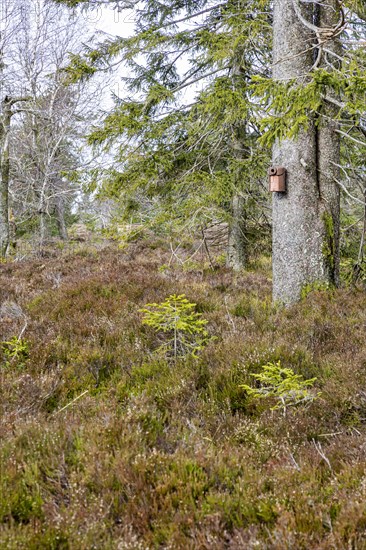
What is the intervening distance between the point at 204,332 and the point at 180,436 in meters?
1.82

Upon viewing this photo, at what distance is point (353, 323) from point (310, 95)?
286 cm

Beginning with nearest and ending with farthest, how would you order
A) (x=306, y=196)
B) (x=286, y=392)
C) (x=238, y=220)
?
1. (x=286, y=392)
2. (x=306, y=196)
3. (x=238, y=220)

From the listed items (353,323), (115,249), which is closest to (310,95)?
(353,323)

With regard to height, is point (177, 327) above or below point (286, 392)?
above

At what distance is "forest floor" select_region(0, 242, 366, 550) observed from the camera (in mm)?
1970

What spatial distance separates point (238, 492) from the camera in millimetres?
2209

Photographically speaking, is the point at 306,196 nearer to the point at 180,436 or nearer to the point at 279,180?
the point at 279,180

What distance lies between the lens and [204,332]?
4.52 metres

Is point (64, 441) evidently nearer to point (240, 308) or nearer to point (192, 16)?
point (240, 308)

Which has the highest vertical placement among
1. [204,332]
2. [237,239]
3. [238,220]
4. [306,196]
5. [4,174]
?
[4,174]

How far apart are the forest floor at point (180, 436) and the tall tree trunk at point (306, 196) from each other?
18.0 inches

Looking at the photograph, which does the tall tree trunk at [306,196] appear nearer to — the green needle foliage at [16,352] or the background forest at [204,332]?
the background forest at [204,332]

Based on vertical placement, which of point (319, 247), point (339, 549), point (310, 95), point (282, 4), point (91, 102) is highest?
point (91, 102)

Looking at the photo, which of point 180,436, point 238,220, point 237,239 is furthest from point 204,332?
point 237,239
